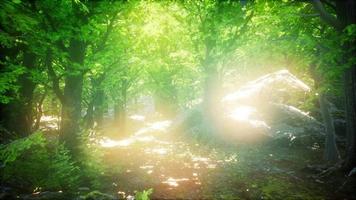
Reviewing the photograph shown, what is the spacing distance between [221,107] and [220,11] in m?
8.79

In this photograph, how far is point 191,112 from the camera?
2844cm

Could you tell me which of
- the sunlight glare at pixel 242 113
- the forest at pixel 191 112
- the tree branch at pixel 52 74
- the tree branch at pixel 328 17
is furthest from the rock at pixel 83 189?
the sunlight glare at pixel 242 113

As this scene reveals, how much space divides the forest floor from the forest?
2.7 inches

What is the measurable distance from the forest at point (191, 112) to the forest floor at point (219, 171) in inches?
2.7

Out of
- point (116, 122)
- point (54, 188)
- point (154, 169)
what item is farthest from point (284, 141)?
point (116, 122)

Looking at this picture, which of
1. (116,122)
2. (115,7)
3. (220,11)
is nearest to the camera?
(115,7)

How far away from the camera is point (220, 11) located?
61.5 ft

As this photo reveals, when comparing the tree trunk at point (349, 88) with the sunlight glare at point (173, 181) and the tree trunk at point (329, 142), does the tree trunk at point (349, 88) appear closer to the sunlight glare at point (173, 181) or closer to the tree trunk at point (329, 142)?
the tree trunk at point (329, 142)

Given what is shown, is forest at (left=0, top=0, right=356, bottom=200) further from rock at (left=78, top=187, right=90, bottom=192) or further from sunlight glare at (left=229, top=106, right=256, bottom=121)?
sunlight glare at (left=229, top=106, right=256, bottom=121)

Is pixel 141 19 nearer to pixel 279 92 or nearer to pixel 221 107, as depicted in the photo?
Result: pixel 221 107

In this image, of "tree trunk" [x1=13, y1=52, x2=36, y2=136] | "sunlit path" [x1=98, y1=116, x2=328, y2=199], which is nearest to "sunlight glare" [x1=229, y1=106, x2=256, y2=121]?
"sunlit path" [x1=98, y1=116, x2=328, y2=199]

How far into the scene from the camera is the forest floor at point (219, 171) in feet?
37.9

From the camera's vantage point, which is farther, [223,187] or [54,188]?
[223,187]

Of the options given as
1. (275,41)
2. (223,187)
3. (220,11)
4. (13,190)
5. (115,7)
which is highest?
(220,11)
